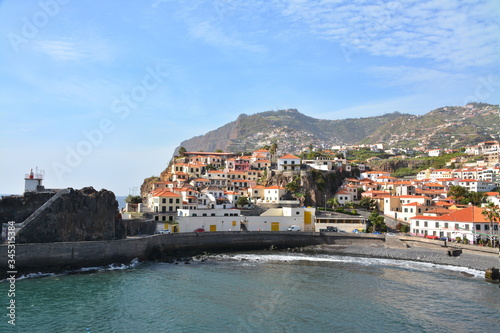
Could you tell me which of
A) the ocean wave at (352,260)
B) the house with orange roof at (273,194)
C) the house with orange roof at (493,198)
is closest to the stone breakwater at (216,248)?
the ocean wave at (352,260)

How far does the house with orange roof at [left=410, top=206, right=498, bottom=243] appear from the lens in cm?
4597

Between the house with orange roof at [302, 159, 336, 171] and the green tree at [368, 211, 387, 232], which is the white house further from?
the house with orange roof at [302, 159, 336, 171]

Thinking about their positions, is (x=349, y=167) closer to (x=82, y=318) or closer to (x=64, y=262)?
(x=64, y=262)

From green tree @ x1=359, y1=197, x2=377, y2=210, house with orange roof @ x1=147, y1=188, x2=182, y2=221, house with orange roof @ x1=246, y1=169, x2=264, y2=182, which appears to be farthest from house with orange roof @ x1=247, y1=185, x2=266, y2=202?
green tree @ x1=359, y1=197, x2=377, y2=210

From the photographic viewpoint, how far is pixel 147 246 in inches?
1651

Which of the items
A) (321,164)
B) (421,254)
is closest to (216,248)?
(421,254)

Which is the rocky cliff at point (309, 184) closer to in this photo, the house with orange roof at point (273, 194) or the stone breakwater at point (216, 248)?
the house with orange roof at point (273, 194)

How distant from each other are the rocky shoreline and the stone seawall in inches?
80.4

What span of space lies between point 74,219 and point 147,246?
804 centimetres

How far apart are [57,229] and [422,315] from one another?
31.8 m

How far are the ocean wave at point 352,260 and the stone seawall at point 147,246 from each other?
187 inches

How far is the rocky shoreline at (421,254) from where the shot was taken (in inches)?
1525

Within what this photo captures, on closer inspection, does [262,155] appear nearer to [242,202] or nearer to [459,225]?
[242,202]

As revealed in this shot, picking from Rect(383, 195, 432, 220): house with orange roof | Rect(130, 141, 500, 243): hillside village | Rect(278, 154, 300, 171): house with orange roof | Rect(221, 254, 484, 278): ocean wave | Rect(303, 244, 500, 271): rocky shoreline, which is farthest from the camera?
Rect(278, 154, 300, 171): house with orange roof
